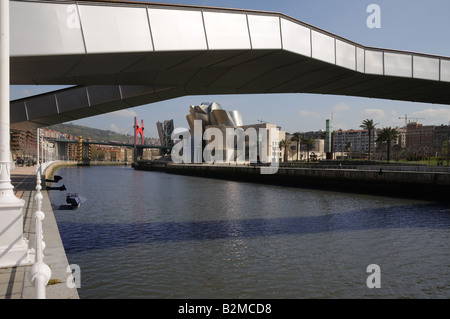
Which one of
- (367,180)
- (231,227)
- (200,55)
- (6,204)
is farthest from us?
(367,180)

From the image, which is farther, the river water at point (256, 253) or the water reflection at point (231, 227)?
the water reflection at point (231, 227)

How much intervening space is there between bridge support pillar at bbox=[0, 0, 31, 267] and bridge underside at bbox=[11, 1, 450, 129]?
6.22 feet

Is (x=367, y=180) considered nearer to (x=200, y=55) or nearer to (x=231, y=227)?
(x=231, y=227)

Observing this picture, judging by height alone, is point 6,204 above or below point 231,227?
above

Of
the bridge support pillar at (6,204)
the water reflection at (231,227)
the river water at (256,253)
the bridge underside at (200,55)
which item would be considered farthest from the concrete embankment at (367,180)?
the bridge support pillar at (6,204)

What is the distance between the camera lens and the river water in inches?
379

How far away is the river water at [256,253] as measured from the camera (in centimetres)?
962

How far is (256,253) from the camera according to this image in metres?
13.2

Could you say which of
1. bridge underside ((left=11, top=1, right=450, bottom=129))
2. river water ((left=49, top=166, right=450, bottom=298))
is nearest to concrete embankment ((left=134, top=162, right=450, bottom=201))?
river water ((left=49, top=166, right=450, bottom=298))

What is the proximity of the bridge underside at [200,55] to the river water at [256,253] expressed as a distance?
6340 millimetres

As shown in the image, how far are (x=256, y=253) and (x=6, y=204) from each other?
854cm

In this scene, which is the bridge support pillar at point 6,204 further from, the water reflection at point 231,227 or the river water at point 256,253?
the water reflection at point 231,227

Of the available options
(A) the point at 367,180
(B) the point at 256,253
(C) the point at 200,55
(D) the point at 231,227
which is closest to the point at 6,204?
(C) the point at 200,55
